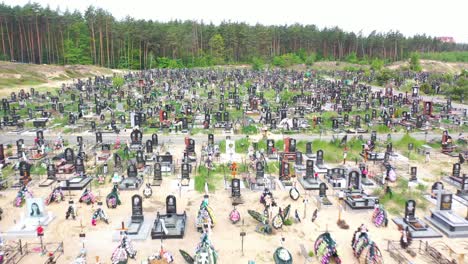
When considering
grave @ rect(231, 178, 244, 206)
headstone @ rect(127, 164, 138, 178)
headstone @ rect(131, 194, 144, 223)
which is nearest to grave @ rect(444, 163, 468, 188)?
grave @ rect(231, 178, 244, 206)

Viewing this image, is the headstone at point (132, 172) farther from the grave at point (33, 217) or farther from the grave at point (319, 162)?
the grave at point (319, 162)

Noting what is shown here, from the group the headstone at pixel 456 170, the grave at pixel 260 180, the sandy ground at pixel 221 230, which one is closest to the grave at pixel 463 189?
the headstone at pixel 456 170

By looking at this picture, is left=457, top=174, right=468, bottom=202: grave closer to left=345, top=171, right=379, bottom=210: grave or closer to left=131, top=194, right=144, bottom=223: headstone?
left=345, top=171, right=379, bottom=210: grave

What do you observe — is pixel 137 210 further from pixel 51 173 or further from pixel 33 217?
pixel 51 173

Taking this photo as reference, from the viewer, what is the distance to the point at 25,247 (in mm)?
14977

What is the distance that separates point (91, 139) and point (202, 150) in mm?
11246

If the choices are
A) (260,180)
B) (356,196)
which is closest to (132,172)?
(260,180)

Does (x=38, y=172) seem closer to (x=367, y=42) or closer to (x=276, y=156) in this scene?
(x=276, y=156)

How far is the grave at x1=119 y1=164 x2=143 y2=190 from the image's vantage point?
21516 mm

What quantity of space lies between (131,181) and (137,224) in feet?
18.4

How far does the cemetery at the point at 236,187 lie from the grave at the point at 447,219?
63 millimetres

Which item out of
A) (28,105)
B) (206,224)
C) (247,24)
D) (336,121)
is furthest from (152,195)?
(247,24)

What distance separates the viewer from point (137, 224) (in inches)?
664

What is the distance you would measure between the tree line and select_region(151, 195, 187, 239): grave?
84775 millimetres
